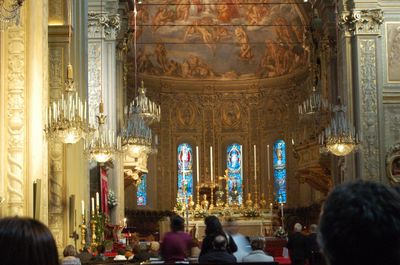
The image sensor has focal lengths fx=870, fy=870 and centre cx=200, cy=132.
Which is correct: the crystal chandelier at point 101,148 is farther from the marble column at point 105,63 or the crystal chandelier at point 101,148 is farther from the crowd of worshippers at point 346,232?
the crowd of worshippers at point 346,232

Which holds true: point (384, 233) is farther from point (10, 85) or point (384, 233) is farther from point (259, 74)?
point (259, 74)

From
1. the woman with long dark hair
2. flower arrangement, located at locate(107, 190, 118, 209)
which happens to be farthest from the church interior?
the woman with long dark hair

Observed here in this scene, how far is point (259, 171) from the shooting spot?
43250mm

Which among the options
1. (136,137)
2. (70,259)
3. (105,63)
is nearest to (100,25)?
(105,63)

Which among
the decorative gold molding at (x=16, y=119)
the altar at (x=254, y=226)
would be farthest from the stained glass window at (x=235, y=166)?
the decorative gold molding at (x=16, y=119)

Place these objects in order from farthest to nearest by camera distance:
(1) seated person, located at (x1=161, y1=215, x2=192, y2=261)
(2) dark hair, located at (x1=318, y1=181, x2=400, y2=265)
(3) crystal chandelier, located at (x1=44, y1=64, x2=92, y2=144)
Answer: (3) crystal chandelier, located at (x1=44, y1=64, x2=92, y2=144) < (1) seated person, located at (x1=161, y1=215, x2=192, y2=261) < (2) dark hair, located at (x1=318, y1=181, x2=400, y2=265)

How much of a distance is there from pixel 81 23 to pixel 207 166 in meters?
24.3

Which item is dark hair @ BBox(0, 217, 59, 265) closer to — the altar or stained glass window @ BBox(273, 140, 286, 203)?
the altar

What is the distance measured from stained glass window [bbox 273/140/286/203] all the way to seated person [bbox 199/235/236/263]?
3283 cm

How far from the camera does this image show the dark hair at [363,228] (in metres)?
2.26

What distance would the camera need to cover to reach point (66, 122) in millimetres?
15250

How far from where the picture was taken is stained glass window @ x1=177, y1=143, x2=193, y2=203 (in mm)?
42750

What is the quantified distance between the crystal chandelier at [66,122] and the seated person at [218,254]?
5608 millimetres

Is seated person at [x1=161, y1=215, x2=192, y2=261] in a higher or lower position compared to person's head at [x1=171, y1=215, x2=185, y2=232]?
lower
